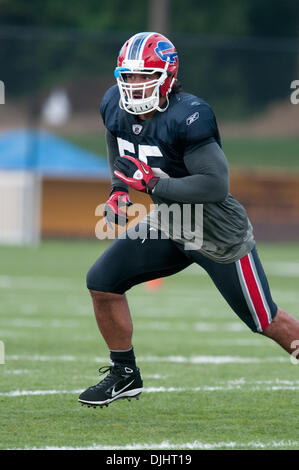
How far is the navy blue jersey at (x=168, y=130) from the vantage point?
4258 mm

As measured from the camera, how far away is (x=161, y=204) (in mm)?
4664

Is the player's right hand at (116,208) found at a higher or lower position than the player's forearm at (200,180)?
lower

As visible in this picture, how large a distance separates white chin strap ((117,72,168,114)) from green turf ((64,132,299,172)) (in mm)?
14374

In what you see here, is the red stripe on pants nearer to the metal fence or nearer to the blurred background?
the blurred background

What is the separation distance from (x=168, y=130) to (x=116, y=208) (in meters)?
0.45

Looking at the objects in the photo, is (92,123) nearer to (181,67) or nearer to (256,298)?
(181,67)

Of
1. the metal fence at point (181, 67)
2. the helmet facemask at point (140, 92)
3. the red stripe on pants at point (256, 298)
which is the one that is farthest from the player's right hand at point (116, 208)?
the metal fence at point (181, 67)

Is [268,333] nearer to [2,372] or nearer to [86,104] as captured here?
[2,372]

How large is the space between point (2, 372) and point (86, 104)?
50.0 feet

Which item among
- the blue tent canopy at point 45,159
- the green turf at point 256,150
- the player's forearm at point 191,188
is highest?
the player's forearm at point 191,188

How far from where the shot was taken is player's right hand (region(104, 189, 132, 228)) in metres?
4.55

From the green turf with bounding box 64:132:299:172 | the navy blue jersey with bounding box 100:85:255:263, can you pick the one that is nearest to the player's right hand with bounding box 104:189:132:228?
the navy blue jersey with bounding box 100:85:255:263

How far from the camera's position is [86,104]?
67.2ft

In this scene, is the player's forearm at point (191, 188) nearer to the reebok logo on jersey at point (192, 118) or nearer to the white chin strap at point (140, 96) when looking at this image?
the reebok logo on jersey at point (192, 118)
